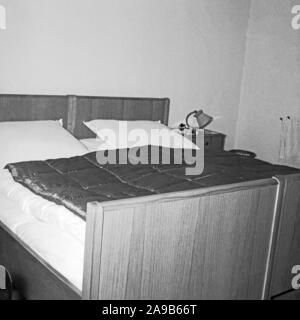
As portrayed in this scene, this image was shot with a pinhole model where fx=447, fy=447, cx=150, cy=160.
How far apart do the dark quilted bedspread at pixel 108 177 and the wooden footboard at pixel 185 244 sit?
360 millimetres

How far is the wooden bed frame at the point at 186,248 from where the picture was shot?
1540mm

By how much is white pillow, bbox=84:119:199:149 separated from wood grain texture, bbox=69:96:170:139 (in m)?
0.09

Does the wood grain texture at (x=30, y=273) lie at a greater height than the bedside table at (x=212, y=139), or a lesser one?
lesser

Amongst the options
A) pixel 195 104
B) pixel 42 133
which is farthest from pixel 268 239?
pixel 195 104

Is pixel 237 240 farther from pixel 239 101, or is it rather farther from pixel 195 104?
pixel 239 101

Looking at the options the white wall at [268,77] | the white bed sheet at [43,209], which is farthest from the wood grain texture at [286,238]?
the white wall at [268,77]

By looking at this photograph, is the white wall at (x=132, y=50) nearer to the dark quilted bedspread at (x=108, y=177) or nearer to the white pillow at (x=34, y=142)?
the white pillow at (x=34, y=142)

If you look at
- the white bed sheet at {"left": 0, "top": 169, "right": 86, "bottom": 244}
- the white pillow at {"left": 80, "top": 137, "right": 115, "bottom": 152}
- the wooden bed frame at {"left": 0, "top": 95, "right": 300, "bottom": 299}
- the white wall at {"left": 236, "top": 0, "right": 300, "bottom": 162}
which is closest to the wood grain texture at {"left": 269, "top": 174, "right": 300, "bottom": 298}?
the wooden bed frame at {"left": 0, "top": 95, "right": 300, "bottom": 299}

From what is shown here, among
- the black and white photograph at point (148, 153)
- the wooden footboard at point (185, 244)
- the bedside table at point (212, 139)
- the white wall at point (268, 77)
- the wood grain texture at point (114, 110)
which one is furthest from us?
the white wall at point (268, 77)

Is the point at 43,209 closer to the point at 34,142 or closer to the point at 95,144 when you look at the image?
the point at 34,142

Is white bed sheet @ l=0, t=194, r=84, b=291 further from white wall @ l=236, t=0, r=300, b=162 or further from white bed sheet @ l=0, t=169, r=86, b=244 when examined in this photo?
white wall @ l=236, t=0, r=300, b=162

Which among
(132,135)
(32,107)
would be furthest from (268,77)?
(32,107)

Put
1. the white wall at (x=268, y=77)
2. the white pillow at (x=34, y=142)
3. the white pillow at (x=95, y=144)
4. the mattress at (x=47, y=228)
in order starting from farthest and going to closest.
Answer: the white wall at (x=268, y=77) → the white pillow at (x=95, y=144) → the white pillow at (x=34, y=142) → the mattress at (x=47, y=228)

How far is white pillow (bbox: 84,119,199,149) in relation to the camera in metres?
3.37
